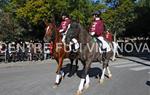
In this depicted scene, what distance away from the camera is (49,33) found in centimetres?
1305

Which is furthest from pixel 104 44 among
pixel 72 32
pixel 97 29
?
pixel 72 32

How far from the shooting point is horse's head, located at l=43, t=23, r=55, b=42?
512 inches

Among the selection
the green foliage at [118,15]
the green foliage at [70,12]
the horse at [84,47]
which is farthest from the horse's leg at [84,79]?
the green foliage at [118,15]

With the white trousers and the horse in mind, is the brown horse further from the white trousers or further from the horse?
the white trousers

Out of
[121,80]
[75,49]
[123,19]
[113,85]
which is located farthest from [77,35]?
[123,19]

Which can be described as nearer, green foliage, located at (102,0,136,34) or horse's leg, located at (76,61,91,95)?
horse's leg, located at (76,61,91,95)

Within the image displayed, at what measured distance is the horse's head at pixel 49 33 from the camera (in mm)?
13000

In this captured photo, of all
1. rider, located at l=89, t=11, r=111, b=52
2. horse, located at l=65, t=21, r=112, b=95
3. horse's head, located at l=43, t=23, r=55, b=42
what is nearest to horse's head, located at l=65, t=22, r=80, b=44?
horse, located at l=65, t=21, r=112, b=95

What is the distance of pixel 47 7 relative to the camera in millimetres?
31000

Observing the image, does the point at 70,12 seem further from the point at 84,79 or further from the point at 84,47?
the point at 84,79

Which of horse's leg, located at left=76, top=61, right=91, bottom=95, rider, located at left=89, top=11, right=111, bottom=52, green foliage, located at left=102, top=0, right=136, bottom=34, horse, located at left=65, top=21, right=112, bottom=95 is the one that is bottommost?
horse's leg, located at left=76, top=61, right=91, bottom=95

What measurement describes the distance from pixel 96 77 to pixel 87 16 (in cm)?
1687

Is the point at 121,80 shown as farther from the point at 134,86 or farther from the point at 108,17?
the point at 108,17

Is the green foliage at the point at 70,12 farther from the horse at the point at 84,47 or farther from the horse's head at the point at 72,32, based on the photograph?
the horse's head at the point at 72,32
